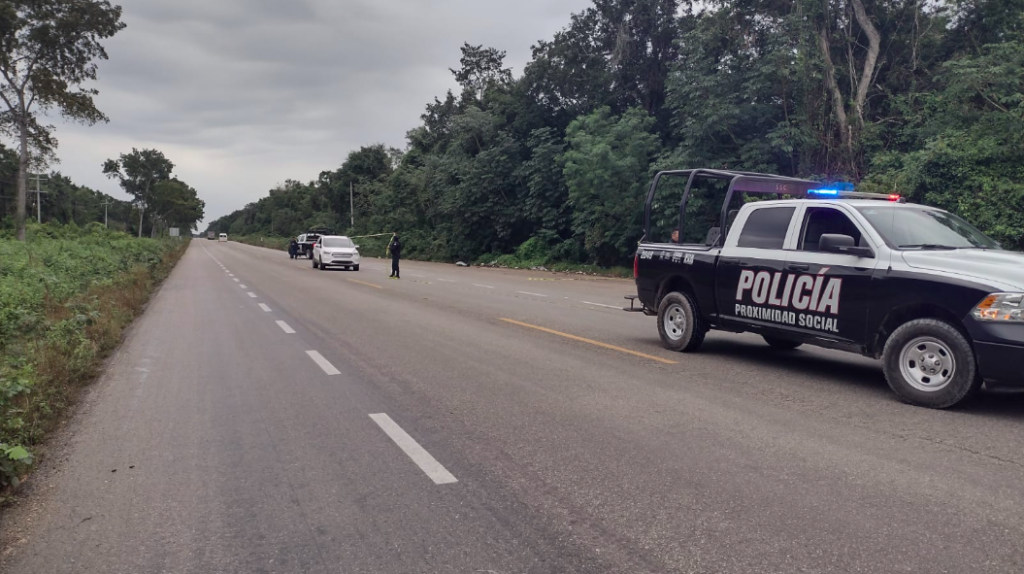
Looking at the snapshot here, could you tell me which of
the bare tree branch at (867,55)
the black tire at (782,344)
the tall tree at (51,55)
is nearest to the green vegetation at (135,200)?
the tall tree at (51,55)

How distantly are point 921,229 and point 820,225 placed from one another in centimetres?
99

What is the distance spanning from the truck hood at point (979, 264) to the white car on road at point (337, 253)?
30.4 meters

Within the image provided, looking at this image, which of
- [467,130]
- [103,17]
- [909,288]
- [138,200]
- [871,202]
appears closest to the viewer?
[909,288]

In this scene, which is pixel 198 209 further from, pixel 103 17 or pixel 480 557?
pixel 480 557

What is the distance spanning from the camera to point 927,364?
268 inches

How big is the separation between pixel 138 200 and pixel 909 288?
100640 mm

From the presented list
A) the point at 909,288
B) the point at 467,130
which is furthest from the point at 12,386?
the point at 467,130

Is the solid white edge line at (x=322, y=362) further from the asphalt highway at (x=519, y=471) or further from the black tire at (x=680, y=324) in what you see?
the black tire at (x=680, y=324)

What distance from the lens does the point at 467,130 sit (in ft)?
169

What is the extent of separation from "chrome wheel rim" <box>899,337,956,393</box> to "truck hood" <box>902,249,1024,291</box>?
0.65m

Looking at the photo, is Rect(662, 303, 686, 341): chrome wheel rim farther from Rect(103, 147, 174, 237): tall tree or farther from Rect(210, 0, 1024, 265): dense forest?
Rect(103, 147, 174, 237): tall tree

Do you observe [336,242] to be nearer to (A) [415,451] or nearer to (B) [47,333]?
(B) [47,333]

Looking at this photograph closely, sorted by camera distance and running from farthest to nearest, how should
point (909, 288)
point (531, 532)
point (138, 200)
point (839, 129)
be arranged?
point (138, 200) < point (839, 129) < point (909, 288) < point (531, 532)

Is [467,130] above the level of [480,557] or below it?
above
